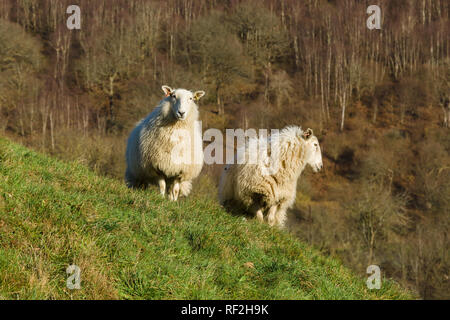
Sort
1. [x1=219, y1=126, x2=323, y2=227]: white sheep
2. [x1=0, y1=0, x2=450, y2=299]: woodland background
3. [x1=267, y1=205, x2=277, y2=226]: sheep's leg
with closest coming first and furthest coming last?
1. [x1=219, y1=126, x2=323, y2=227]: white sheep
2. [x1=267, y1=205, x2=277, y2=226]: sheep's leg
3. [x1=0, y1=0, x2=450, y2=299]: woodland background

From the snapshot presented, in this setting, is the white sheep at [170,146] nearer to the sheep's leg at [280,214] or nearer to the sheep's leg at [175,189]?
the sheep's leg at [175,189]

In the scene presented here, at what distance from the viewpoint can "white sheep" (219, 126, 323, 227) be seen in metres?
10.8

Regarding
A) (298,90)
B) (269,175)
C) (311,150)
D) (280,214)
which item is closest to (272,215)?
(280,214)

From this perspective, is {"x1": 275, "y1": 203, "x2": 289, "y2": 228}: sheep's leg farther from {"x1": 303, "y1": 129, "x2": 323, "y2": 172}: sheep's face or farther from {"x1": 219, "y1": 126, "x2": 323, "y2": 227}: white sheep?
{"x1": 303, "y1": 129, "x2": 323, "y2": 172}: sheep's face

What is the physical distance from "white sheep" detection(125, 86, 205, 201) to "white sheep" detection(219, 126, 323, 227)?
1.07m

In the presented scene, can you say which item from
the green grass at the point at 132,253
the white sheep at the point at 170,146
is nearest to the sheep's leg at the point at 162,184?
the white sheep at the point at 170,146

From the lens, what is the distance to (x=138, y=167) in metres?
11.1

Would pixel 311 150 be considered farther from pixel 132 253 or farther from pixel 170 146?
pixel 132 253

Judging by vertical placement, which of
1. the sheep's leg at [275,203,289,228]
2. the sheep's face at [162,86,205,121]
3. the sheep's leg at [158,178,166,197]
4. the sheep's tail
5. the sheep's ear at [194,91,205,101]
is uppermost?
the sheep's ear at [194,91,205,101]

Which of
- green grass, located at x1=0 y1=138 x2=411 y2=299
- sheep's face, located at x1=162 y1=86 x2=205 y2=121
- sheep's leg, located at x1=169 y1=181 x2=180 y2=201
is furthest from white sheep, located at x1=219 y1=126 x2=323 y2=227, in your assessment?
green grass, located at x1=0 y1=138 x2=411 y2=299

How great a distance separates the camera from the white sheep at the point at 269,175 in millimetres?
10812

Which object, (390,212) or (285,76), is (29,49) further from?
(390,212)

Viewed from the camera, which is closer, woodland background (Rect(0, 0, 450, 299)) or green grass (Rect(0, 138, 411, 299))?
green grass (Rect(0, 138, 411, 299))

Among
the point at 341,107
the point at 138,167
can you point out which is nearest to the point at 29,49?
the point at 341,107
